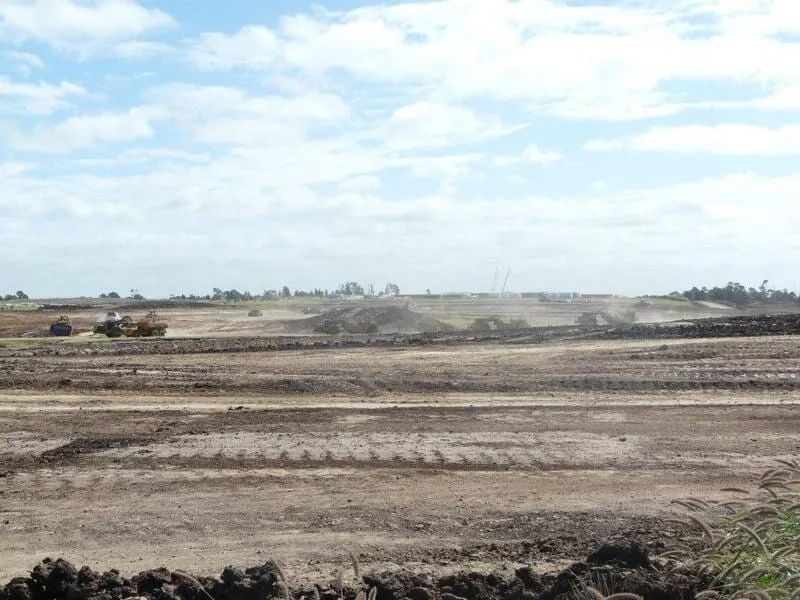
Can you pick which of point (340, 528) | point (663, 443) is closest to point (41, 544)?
point (340, 528)

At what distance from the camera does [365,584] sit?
22.2 feet

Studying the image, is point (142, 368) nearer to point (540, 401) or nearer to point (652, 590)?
point (540, 401)

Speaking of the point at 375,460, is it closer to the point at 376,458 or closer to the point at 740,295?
the point at 376,458

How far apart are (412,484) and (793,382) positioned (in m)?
13.1

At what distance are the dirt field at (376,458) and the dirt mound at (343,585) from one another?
1.07 metres

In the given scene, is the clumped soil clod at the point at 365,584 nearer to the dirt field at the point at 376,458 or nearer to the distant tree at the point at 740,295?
the dirt field at the point at 376,458

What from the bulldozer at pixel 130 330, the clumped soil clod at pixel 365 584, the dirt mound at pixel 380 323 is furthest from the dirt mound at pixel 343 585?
the dirt mound at pixel 380 323

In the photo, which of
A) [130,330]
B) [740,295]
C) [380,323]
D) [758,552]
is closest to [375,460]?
[758,552]

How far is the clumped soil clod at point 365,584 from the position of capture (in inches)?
247

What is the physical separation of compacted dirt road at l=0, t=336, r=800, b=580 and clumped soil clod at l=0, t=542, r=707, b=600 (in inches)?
40.9

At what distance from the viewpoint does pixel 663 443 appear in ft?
44.7

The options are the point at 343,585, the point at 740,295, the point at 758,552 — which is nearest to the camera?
the point at 758,552

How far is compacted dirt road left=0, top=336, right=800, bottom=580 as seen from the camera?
28.8ft

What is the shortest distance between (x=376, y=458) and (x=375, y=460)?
0.13m
